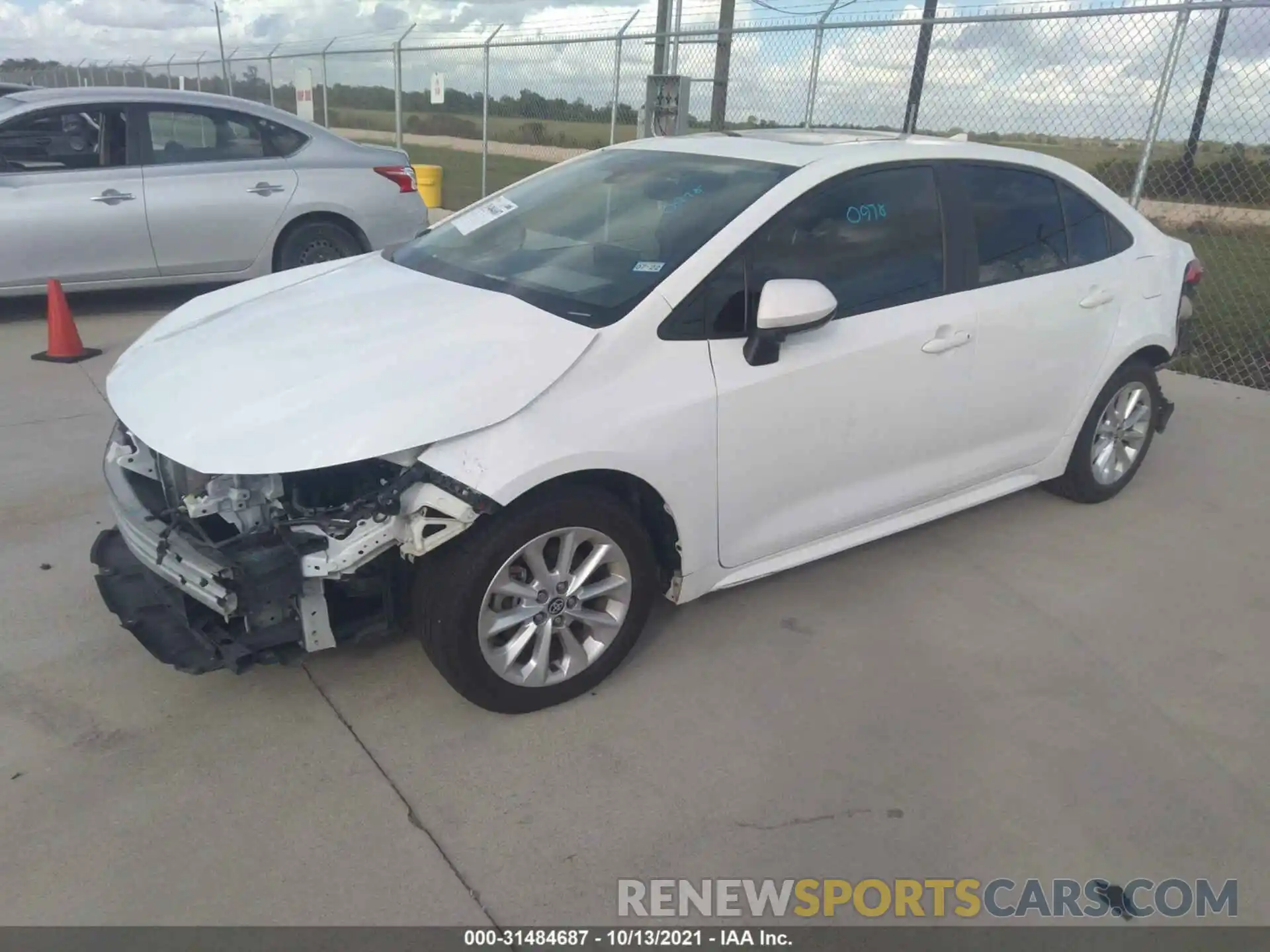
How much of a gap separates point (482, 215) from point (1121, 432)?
10.8ft

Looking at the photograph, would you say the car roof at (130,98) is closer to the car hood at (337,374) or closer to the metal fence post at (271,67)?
the car hood at (337,374)

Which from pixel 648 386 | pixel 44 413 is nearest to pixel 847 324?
pixel 648 386

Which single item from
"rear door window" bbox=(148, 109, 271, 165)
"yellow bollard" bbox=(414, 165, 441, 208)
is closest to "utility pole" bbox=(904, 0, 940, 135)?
"rear door window" bbox=(148, 109, 271, 165)

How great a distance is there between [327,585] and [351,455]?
0.48m

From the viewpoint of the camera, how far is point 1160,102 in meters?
7.48

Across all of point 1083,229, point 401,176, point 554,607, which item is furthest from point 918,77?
point 554,607

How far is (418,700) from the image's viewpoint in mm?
3172

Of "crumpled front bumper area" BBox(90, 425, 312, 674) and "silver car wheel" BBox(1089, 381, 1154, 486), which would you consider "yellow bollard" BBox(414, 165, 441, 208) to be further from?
"crumpled front bumper area" BBox(90, 425, 312, 674)

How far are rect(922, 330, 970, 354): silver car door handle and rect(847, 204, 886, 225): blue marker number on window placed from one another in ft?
1.65

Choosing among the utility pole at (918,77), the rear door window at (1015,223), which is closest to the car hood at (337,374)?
the rear door window at (1015,223)

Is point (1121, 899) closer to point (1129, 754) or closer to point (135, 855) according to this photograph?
point (1129, 754)

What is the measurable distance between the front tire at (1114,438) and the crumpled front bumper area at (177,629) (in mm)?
3689

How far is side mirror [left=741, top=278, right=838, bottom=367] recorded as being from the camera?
122 inches

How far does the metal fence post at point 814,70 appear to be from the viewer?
926 cm
